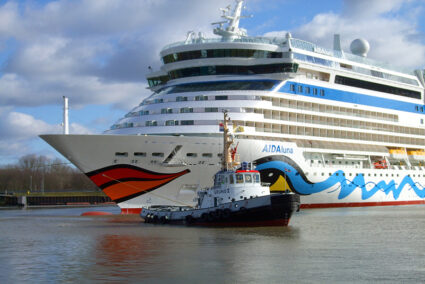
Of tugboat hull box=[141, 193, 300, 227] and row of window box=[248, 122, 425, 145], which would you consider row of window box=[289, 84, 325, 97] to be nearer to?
row of window box=[248, 122, 425, 145]

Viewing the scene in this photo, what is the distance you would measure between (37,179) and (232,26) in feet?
283

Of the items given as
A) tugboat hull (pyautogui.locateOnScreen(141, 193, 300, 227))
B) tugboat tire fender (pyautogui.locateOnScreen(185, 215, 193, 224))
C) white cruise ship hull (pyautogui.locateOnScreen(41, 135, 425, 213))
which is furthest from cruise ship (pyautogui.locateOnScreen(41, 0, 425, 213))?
tugboat hull (pyautogui.locateOnScreen(141, 193, 300, 227))

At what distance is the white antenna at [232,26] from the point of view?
4406 centimetres

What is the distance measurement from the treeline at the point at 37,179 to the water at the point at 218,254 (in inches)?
3487

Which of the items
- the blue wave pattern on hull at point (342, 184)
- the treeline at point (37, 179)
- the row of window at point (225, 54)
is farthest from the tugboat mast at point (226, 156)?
the treeline at point (37, 179)

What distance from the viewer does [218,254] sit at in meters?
20.4

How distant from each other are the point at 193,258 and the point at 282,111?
22.5m

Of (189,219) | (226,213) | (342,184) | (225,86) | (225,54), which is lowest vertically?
(189,219)

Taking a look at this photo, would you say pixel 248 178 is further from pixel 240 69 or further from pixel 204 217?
pixel 240 69

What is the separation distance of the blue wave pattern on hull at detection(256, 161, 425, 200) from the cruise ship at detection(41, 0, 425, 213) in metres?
0.08

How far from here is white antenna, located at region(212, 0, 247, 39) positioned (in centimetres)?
4406

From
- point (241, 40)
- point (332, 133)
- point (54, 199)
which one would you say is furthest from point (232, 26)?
point (54, 199)

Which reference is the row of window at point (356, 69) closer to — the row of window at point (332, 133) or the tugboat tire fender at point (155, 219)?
the row of window at point (332, 133)

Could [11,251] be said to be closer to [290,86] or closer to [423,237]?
[423,237]
